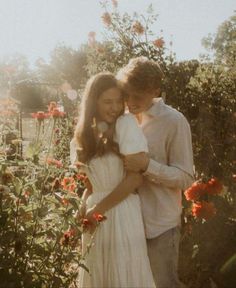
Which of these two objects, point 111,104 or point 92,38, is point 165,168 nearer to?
point 111,104

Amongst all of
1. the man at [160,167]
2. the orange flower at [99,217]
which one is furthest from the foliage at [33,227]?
the man at [160,167]

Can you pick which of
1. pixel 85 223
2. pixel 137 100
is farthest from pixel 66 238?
pixel 137 100

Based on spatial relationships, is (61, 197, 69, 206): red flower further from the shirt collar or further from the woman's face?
the shirt collar

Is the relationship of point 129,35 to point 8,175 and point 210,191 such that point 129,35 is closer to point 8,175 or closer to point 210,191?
point 210,191

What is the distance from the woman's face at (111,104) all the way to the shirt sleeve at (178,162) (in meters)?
0.34

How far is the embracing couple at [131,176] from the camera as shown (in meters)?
2.70

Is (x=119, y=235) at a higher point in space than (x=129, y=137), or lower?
lower

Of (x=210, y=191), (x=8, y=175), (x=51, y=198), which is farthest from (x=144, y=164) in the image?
(x=210, y=191)

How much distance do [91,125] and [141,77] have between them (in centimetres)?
40

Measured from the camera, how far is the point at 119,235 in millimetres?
2730

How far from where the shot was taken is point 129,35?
6293 mm

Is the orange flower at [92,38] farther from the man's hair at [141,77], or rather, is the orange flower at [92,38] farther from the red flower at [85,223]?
the red flower at [85,223]

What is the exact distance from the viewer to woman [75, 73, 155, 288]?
269 centimetres

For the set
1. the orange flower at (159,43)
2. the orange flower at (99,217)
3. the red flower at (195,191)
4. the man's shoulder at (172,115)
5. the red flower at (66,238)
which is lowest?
the red flower at (195,191)
